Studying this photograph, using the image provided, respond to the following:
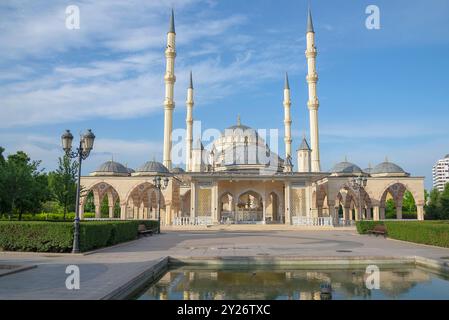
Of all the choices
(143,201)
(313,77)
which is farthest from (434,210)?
(143,201)

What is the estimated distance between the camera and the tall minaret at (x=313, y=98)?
36.3 metres

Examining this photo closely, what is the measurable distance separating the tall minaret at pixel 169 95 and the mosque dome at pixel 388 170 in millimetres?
19928

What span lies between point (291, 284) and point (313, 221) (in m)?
23.3

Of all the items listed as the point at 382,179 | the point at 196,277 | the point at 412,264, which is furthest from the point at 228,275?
the point at 382,179

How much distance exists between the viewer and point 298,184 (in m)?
32.5

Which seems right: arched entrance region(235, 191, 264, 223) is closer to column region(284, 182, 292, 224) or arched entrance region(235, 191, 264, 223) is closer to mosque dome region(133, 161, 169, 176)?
column region(284, 182, 292, 224)

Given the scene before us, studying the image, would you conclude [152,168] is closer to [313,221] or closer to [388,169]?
[313,221]

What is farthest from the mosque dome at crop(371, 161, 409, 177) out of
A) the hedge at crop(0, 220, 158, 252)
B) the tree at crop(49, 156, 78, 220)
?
the hedge at crop(0, 220, 158, 252)

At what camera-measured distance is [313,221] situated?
3041 cm

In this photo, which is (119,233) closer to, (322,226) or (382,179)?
(322,226)

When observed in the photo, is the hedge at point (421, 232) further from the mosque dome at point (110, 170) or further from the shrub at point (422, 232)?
the mosque dome at point (110, 170)

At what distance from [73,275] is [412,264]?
8223mm

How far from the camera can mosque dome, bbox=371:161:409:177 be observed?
124 ft

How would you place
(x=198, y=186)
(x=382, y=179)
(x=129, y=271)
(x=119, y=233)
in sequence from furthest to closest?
1. (x=382, y=179)
2. (x=198, y=186)
3. (x=119, y=233)
4. (x=129, y=271)
